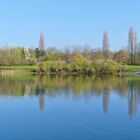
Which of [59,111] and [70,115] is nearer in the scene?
[70,115]

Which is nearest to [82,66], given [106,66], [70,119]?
[106,66]

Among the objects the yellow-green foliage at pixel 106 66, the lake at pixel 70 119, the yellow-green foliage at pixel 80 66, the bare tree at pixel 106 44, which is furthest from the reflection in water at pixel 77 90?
the bare tree at pixel 106 44

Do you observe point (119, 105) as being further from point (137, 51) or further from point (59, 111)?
point (137, 51)

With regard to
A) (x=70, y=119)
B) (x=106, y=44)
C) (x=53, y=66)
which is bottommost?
(x=70, y=119)

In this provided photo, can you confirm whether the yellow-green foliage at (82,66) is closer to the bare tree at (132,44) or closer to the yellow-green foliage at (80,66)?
the yellow-green foliage at (80,66)

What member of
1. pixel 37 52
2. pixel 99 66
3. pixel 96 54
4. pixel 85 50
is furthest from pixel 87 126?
pixel 37 52

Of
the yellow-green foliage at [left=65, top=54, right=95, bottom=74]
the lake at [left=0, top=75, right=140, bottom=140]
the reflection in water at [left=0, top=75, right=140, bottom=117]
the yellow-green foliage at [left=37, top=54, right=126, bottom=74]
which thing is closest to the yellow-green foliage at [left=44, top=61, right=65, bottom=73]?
the yellow-green foliage at [left=37, top=54, right=126, bottom=74]

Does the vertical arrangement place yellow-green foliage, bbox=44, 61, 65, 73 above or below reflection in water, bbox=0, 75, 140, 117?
above

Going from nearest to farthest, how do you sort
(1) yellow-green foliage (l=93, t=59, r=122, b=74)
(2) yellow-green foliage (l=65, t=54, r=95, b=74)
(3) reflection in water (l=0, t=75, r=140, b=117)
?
1. (3) reflection in water (l=0, t=75, r=140, b=117)
2. (1) yellow-green foliage (l=93, t=59, r=122, b=74)
3. (2) yellow-green foliage (l=65, t=54, r=95, b=74)

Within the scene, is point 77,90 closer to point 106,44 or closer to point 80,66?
point 80,66

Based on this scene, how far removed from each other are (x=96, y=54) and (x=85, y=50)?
6.70m

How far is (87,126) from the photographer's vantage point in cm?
1448

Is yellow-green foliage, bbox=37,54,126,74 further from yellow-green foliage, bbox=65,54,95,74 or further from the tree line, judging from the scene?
the tree line

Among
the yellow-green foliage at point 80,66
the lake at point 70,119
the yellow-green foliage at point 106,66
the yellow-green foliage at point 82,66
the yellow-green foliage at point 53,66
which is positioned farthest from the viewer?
the yellow-green foliage at point 53,66
